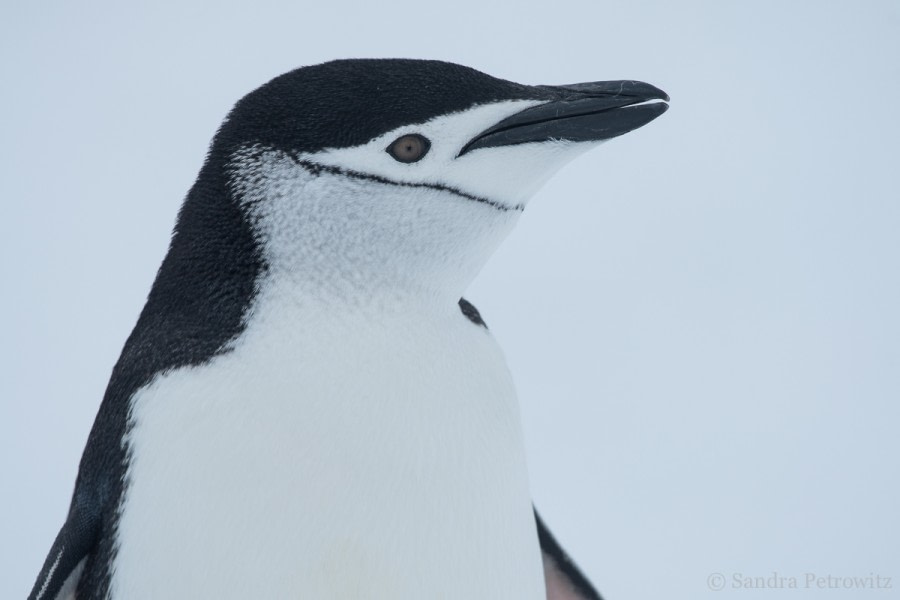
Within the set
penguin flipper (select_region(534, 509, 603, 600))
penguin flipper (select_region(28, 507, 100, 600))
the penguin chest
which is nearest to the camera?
the penguin chest

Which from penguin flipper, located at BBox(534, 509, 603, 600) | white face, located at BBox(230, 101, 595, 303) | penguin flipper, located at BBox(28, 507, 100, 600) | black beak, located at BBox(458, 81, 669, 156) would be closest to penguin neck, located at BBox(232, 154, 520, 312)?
white face, located at BBox(230, 101, 595, 303)

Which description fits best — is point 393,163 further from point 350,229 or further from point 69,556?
point 69,556

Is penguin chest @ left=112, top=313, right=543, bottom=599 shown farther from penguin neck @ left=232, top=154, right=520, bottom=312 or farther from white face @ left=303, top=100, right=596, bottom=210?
white face @ left=303, top=100, right=596, bottom=210

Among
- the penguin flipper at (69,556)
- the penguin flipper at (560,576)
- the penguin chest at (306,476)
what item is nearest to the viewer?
the penguin chest at (306,476)

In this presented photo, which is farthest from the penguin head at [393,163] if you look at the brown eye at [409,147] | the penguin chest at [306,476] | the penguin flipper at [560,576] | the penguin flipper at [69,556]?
the penguin flipper at [560,576]

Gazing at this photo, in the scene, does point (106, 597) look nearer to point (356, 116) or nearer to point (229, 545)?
point (229, 545)

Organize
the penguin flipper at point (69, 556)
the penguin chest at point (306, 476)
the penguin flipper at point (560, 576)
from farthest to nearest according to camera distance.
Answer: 1. the penguin flipper at point (560, 576)
2. the penguin flipper at point (69, 556)
3. the penguin chest at point (306, 476)

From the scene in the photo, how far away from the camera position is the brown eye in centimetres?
132

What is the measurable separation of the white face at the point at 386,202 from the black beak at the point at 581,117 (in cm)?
1

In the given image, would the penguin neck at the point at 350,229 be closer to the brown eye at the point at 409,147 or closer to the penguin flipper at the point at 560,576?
the brown eye at the point at 409,147

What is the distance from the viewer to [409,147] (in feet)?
4.32

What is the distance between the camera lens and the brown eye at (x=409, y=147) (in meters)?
1.32

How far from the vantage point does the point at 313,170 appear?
134 centimetres

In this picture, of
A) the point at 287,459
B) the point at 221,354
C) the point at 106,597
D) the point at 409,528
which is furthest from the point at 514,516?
the point at 106,597
